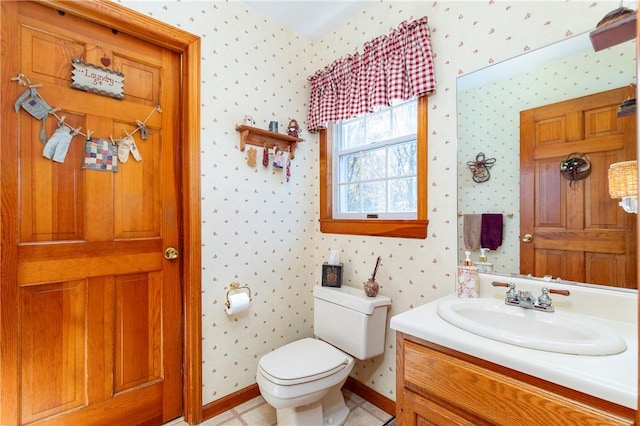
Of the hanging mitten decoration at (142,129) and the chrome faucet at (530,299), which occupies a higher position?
the hanging mitten decoration at (142,129)

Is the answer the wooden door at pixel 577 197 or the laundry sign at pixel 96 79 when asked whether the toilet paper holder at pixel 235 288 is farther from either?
the wooden door at pixel 577 197

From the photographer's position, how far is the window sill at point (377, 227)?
5.37ft

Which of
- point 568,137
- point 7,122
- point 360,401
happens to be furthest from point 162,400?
point 568,137

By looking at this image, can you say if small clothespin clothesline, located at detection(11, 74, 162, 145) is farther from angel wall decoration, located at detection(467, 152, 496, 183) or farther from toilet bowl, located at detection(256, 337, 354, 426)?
angel wall decoration, located at detection(467, 152, 496, 183)

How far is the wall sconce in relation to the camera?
102 centimetres

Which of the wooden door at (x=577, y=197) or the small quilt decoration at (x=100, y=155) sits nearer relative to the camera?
the wooden door at (x=577, y=197)

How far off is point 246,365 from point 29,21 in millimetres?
2078

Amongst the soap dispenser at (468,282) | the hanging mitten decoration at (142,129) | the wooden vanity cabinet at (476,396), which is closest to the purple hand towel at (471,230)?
the soap dispenser at (468,282)

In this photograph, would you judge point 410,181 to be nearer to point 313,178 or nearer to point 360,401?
point 313,178

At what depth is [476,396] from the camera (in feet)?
3.00

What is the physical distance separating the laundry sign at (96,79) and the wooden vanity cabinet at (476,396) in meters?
1.77

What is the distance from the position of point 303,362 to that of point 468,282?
919 mm

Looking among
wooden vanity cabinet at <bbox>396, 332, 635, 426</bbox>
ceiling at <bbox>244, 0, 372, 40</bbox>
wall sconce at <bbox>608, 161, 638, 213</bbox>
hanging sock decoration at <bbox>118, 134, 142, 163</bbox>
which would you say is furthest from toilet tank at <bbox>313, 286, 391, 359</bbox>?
ceiling at <bbox>244, 0, 372, 40</bbox>

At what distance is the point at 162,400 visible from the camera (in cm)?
164
